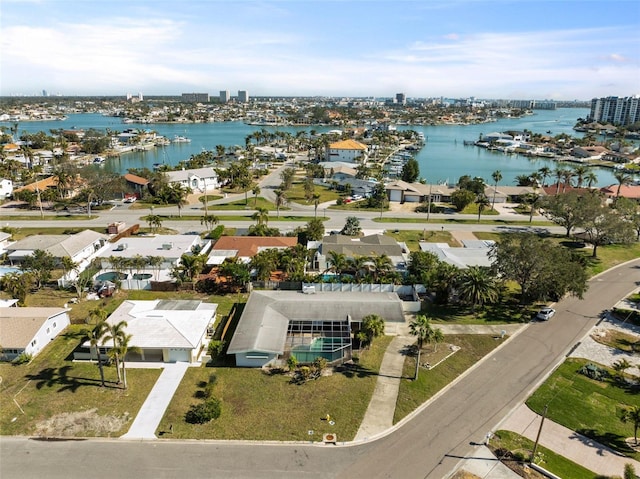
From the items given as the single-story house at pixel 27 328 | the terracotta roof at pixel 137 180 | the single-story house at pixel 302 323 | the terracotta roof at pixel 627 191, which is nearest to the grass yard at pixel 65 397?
the single-story house at pixel 27 328

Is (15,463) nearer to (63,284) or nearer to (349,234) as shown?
(63,284)

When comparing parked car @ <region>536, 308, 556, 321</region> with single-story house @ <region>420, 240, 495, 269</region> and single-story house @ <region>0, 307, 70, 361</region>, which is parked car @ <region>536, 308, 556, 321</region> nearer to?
single-story house @ <region>420, 240, 495, 269</region>

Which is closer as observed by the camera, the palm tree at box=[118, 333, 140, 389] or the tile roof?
the palm tree at box=[118, 333, 140, 389]

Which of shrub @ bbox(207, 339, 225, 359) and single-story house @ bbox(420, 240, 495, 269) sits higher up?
single-story house @ bbox(420, 240, 495, 269)

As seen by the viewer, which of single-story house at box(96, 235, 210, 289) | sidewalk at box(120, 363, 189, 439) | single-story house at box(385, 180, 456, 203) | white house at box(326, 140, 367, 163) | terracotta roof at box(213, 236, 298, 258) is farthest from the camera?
white house at box(326, 140, 367, 163)

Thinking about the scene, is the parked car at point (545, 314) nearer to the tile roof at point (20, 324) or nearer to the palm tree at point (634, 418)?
the palm tree at point (634, 418)

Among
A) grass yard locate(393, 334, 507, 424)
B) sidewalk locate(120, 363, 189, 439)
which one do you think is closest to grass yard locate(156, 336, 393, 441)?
sidewalk locate(120, 363, 189, 439)

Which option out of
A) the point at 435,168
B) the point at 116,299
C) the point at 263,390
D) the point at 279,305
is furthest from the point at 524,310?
the point at 435,168
